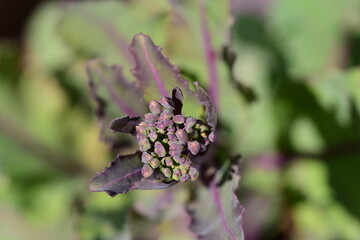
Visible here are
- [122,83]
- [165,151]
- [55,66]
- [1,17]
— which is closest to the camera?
[165,151]

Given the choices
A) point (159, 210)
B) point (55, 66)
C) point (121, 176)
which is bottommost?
point (159, 210)

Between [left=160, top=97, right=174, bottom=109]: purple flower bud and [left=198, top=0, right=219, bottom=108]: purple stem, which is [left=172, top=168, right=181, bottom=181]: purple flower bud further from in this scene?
[left=198, top=0, right=219, bottom=108]: purple stem

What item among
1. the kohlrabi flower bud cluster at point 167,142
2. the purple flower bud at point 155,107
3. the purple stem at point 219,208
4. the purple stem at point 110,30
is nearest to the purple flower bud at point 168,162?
the kohlrabi flower bud cluster at point 167,142

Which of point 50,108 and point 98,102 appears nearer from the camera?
point 98,102

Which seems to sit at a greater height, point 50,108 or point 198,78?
point 198,78

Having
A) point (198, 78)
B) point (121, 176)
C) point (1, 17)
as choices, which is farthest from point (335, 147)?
point (1, 17)

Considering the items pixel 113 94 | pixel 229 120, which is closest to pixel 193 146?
pixel 113 94

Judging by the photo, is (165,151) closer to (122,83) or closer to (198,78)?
(122,83)

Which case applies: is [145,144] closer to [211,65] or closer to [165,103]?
[165,103]
